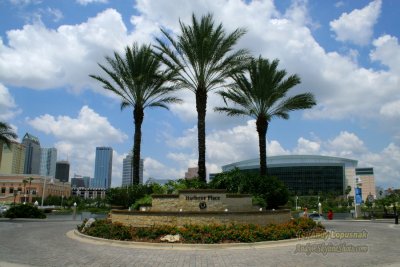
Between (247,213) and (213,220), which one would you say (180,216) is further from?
(247,213)

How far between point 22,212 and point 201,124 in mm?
21370

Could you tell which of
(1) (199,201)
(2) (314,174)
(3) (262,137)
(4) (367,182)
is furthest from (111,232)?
(4) (367,182)

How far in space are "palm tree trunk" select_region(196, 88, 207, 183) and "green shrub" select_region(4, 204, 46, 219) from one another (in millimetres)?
20479

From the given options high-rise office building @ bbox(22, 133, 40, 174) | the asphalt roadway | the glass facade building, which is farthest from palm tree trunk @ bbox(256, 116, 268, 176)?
high-rise office building @ bbox(22, 133, 40, 174)

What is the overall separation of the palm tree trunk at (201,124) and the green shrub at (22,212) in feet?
67.2

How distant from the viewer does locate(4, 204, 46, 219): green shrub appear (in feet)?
114

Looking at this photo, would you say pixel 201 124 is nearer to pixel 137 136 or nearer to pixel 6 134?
pixel 137 136

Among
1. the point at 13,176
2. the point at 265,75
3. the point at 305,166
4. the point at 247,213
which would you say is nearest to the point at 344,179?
the point at 305,166

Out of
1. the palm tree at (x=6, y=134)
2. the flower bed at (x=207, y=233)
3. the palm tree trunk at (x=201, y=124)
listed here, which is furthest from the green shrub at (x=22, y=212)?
the flower bed at (x=207, y=233)

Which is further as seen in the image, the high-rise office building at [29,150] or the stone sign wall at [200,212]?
the high-rise office building at [29,150]

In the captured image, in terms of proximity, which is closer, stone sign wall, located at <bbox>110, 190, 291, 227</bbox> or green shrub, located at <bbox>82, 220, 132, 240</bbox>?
green shrub, located at <bbox>82, 220, 132, 240</bbox>

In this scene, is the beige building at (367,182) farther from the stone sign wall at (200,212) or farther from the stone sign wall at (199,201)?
the stone sign wall at (199,201)

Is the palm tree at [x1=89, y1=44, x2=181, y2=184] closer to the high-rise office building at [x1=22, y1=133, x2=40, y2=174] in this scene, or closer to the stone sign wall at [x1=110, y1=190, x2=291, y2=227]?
the stone sign wall at [x1=110, y1=190, x2=291, y2=227]

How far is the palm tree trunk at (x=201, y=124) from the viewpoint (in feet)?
79.8
